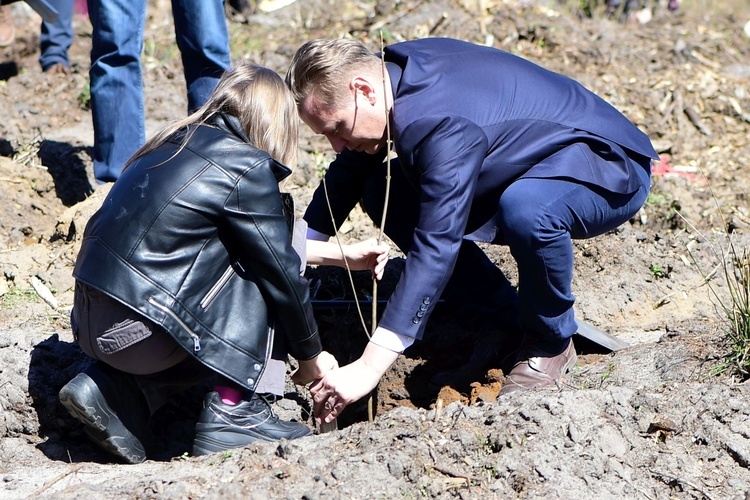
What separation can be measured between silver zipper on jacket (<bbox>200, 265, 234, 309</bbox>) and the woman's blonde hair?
39cm

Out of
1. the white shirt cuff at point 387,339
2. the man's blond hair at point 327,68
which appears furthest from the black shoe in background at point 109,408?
the man's blond hair at point 327,68

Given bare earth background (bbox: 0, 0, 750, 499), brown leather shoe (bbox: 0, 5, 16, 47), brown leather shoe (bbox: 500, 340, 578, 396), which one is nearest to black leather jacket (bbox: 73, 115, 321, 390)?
bare earth background (bbox: 0, 0, 750, 499)

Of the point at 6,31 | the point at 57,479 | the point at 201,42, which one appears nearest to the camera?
the point at 57,479

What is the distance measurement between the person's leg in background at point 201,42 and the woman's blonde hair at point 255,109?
1.48 meters

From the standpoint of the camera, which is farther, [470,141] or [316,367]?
[316,367]

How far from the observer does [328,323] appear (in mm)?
3566

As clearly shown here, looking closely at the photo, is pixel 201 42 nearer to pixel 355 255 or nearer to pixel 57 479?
pixel 355 255

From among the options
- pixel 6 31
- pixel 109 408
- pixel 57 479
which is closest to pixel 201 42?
pixel 109 408

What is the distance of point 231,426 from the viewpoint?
273 cm

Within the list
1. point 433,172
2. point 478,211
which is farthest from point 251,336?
point 478,211

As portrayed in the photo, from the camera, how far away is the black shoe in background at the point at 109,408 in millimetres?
2600

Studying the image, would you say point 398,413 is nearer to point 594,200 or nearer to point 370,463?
point 370,463

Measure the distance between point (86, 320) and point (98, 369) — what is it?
0.57 ft

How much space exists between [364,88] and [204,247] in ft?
2.29
